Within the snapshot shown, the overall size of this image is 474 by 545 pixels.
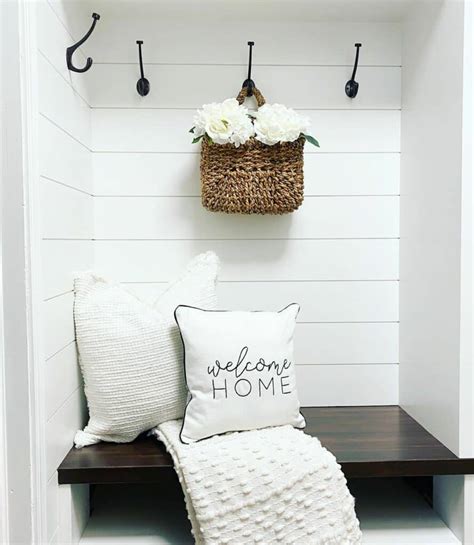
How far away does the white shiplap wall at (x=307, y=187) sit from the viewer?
1.93 m

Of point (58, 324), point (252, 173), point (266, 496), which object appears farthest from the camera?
point (252, 173)

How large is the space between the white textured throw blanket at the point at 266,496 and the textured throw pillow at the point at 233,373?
0.10m

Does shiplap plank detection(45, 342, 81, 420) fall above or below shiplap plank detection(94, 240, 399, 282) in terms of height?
below

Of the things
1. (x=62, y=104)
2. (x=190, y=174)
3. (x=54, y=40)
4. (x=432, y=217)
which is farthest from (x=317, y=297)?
(x=54, y=40)

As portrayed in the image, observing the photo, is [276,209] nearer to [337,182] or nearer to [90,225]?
[337,182]

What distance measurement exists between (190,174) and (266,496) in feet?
3.34

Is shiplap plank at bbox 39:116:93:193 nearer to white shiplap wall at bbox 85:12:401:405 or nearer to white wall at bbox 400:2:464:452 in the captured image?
white shiplap wall at bbox 85:12:401:405

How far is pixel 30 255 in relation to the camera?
51.3 inches

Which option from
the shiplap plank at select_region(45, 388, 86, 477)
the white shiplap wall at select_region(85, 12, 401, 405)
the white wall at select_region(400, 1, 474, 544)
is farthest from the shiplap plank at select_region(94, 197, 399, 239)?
the shiplap plank at select_region(45, 388, 86, 477)

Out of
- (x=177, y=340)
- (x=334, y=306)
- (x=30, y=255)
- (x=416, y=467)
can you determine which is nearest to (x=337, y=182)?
(x=334, y=306)

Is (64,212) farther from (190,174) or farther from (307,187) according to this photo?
(307,187)

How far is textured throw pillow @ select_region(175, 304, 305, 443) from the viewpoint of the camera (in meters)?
1.56

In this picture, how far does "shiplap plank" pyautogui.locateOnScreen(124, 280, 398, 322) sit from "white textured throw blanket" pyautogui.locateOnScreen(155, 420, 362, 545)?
1.94 feet

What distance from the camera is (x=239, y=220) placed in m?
1.96
